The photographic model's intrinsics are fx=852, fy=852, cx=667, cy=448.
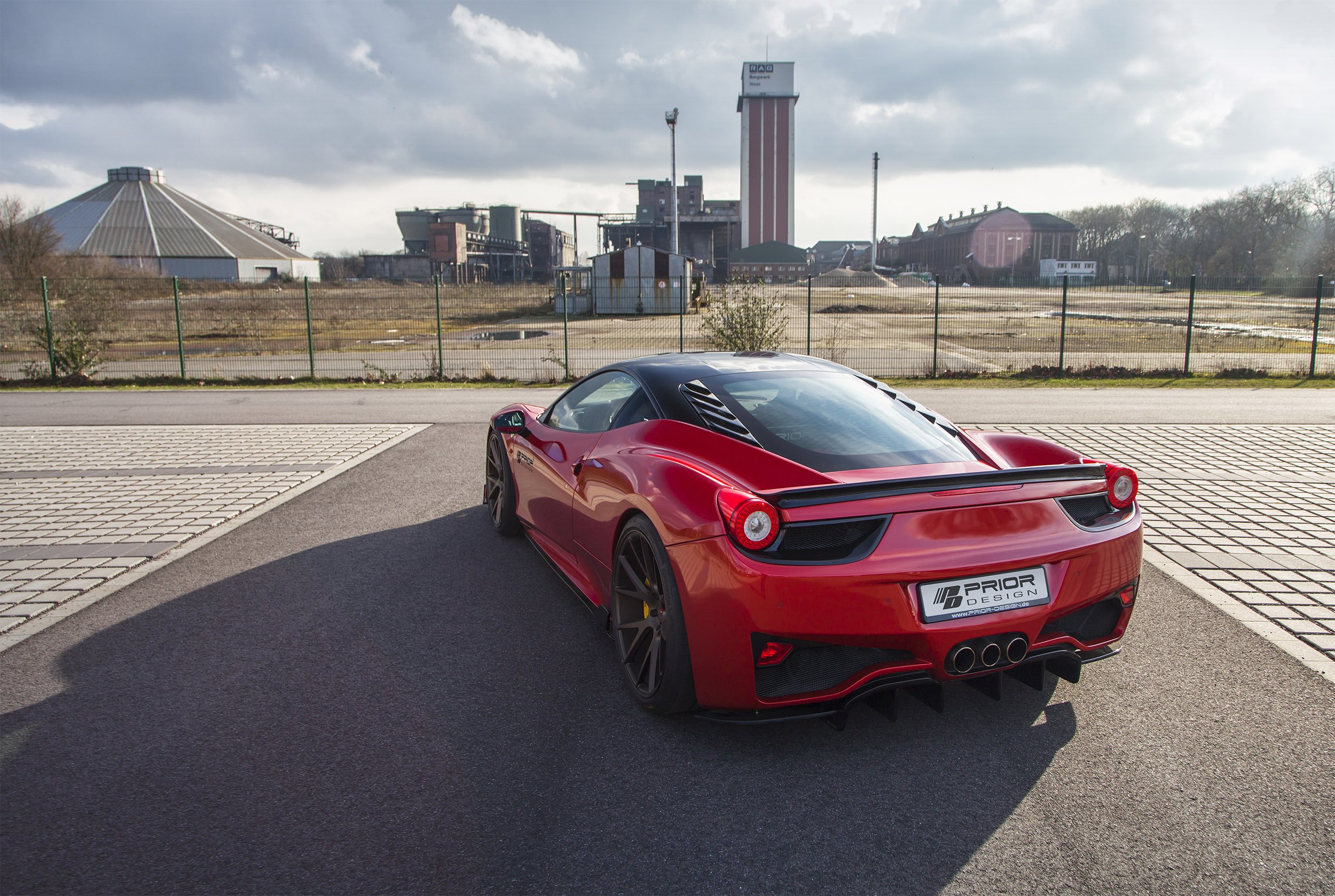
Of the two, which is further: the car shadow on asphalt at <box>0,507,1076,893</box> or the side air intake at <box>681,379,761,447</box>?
the side air intake at <box>681,379,761,447</box>

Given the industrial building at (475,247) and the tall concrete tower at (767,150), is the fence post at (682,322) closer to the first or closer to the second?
the industrial building at (475,247)

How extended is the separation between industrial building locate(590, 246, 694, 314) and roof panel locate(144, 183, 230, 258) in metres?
62.5

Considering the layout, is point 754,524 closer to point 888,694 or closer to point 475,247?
point 888,694

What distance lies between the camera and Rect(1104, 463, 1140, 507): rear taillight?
3.27 metres

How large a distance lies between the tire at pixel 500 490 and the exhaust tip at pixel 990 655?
3.16 m

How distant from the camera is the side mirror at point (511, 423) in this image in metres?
4.99

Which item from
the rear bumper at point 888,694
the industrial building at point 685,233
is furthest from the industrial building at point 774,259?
the rear bumper at point 888,694

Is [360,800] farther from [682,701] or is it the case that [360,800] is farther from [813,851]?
[813,851]

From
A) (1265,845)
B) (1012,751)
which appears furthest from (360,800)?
(1265,845)

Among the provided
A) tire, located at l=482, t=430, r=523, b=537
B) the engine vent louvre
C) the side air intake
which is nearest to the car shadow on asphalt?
the engine vent louvre

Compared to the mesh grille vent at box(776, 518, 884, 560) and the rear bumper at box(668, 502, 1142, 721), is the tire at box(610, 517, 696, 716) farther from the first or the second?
the mesh grille vent at box(776, 518, 884, 560)

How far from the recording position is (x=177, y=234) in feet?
309

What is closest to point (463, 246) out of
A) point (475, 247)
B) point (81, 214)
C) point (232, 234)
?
A: point (475, 247)

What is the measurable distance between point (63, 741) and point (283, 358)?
Result: 20.4 metres
